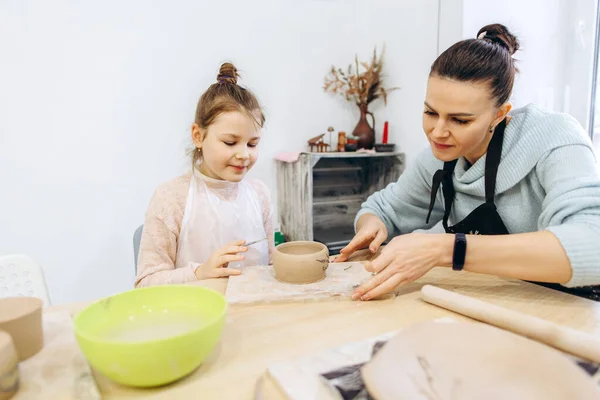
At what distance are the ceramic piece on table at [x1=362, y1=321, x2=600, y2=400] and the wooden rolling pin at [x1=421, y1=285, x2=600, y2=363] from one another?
0.41 ft

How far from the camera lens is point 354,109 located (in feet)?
9.56

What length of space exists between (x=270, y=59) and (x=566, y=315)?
227 centimetres

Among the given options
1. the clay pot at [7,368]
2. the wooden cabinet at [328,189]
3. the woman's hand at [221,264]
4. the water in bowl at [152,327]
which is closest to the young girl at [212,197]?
the woman's hand at [221,264]

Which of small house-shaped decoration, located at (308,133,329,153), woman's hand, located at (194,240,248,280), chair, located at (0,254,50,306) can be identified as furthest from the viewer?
small house-shaped decoration, located at (308,133,329,153)

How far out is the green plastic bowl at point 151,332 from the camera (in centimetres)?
51

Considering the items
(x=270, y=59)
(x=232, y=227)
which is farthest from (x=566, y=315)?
(x=270, y=59)

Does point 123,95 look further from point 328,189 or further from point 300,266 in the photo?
point 300,266

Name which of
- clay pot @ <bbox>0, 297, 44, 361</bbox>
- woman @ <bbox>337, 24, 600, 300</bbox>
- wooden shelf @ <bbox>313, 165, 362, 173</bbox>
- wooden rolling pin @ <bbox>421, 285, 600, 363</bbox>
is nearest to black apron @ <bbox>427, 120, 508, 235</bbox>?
woman @ <bbox>337, 24, 600, 300</bbox>

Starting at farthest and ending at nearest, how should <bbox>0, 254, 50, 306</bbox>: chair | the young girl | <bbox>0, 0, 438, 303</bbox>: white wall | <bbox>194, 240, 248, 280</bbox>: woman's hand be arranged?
<bbox>0, 0, 438, 303</bbox>: white wall → the young girl → <bbox>0, 254, 50, 306</bbox>: chair → <bbox>194, 240, 248, 280</bbox>: woman's hand

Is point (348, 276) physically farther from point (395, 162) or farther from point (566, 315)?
point (395, 162)

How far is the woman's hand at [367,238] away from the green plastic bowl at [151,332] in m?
0.56

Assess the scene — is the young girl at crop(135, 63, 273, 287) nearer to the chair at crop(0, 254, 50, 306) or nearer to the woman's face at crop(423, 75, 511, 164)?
the chair at crop(0, 254, 50, 306)

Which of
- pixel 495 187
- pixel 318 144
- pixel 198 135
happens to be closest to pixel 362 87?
pixel 318 144

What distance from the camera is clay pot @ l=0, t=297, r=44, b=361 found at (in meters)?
0.59
